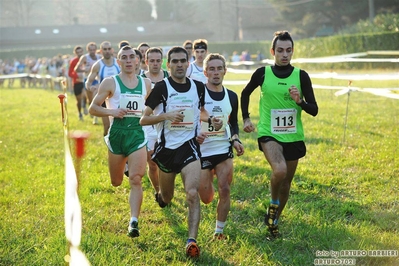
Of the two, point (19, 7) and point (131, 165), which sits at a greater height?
point (19, 7)

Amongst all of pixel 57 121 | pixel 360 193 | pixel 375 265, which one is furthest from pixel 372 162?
pixel 57 121

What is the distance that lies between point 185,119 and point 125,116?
3.59 ft

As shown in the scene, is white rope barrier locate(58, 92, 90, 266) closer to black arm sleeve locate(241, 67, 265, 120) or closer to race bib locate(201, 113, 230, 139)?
race bib locate(201, 113, 230, 139)

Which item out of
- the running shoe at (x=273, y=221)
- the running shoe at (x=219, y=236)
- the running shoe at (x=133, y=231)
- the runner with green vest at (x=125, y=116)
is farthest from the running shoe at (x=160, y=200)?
the running shoe at (x=273, y=221)

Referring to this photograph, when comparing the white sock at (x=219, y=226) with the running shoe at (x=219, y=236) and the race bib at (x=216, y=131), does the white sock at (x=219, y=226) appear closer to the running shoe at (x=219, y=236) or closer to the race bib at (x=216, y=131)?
the running shoe at (x=219, y=236)

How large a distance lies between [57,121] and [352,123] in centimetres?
918

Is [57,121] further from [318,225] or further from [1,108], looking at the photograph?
[318,225]

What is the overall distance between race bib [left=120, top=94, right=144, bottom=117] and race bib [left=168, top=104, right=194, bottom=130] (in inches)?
35.4

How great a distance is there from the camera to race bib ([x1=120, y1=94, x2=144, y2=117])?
6988 millimetres

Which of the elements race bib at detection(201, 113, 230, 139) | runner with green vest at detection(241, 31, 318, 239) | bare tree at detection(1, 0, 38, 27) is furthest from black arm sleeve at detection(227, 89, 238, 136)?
bare tree at detection(1, 0, 38, 27)

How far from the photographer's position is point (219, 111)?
6.55 metres

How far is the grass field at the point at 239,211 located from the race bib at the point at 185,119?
120cm

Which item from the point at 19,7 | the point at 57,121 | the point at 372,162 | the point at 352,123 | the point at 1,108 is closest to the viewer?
the point at 372,162

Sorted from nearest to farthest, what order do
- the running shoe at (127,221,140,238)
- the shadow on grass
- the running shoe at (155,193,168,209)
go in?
the shadow on grass → the running shoe at (127,221,140,238) → the running shoe at (155,193,168,209)
